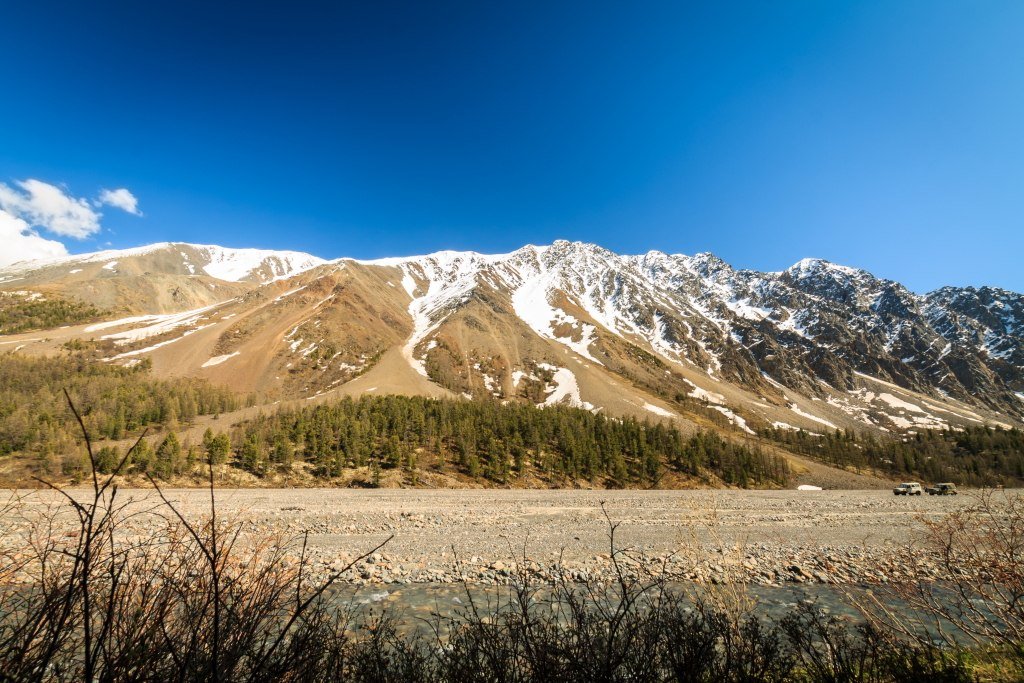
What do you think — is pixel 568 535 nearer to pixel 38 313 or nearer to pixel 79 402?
pixel 79 402

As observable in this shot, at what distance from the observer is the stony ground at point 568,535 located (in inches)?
601

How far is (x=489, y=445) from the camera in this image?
60094 mm

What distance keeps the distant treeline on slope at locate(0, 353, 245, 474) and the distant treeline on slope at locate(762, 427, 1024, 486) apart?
115880mm

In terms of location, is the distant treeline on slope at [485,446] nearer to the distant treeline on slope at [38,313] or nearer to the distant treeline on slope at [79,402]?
the distant treeline on slope at [79,402]

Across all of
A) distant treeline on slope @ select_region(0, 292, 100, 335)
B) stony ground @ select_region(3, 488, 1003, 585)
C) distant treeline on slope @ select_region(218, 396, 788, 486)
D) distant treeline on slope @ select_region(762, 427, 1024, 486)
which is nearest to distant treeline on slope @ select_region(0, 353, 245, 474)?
distant treeline on slope @ select_region(218, 396, 788, 486)

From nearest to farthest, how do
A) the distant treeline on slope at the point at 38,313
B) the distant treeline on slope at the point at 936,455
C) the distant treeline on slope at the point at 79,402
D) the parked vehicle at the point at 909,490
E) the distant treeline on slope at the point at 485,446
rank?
the distant treeline on slope at the point at 79,402, the parked vehicle at the point at 909,490, the distant treeline on slope at the point at 485,446, the distant treeline on slope at the point at 936,455, the distant treeline on slope at the point at 38,313

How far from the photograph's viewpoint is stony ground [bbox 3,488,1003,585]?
50.1ft

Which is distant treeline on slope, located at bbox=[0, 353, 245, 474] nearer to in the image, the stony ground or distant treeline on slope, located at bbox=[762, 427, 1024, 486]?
the stony ground

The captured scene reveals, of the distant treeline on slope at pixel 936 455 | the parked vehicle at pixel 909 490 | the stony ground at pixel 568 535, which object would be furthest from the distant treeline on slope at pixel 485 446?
the distant treeline on slope at pixel 936 455

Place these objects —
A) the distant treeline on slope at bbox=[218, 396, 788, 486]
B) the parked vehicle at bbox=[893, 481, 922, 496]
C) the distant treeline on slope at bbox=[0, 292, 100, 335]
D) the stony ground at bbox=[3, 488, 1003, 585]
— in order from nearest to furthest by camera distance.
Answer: the stony ground at bbox=[3, 488, 1003, 585], the parked vehicle at bbox=[893, 481, 922, 496], the distant treeline on slope at bbox=[218, 396, 788, 486], the distant treeline on slope at bbox=[0, 292, 100, 335]

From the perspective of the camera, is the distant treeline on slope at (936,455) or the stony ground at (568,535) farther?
the distant treeline on slope at (936,455)

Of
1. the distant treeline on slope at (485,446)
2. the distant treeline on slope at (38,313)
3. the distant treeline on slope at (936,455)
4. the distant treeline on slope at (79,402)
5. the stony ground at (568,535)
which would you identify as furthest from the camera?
the distant treeline on slope at (38,313)

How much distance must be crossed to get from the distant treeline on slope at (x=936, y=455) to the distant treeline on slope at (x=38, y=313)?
220 m

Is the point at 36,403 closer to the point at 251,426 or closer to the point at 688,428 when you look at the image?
the point at 251,426
